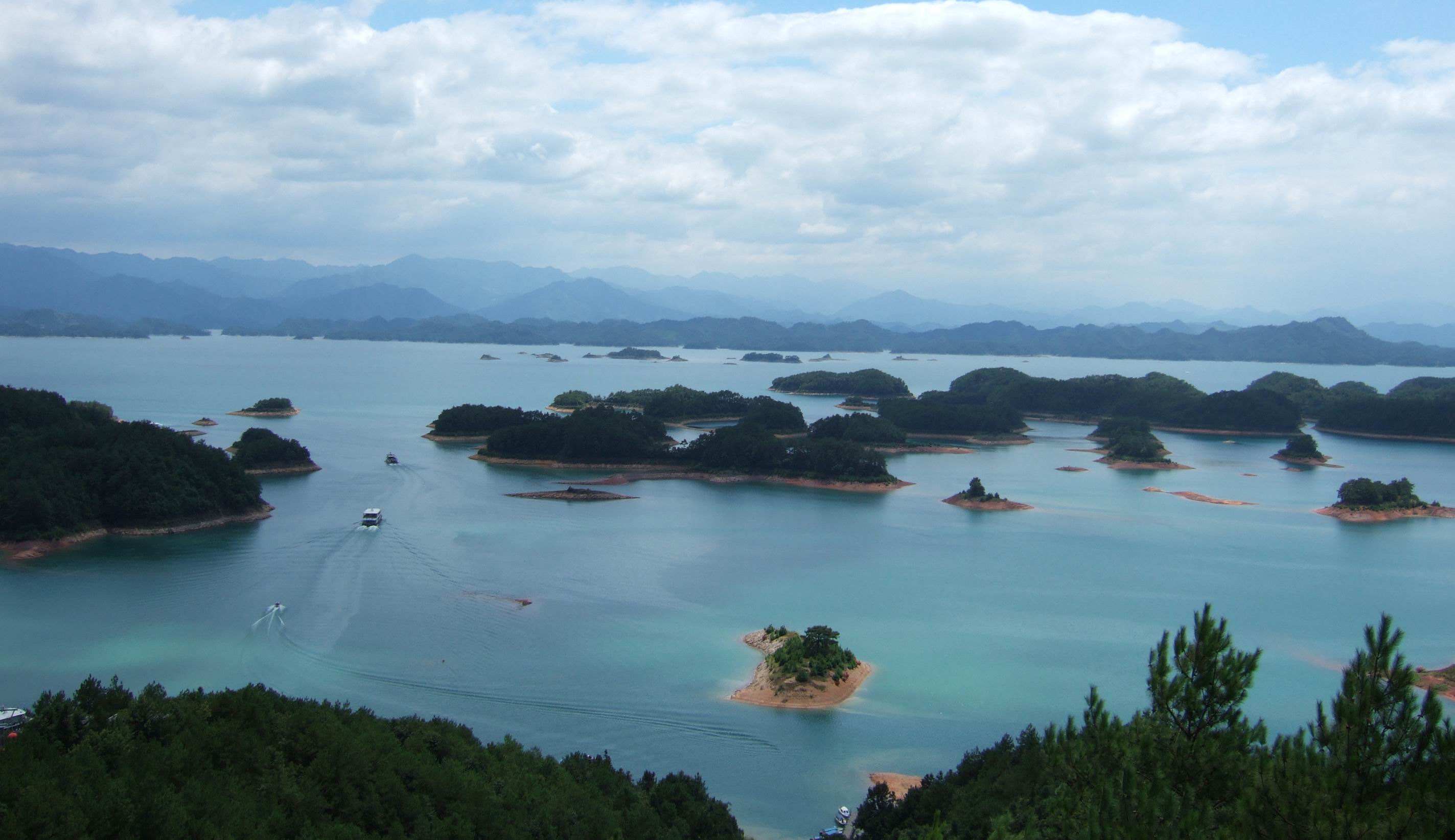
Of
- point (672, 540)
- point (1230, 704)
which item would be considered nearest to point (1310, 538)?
point (672, 540)

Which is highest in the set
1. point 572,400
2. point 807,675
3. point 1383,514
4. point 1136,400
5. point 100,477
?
point 1136,400

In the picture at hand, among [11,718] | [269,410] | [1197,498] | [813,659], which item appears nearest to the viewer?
[11,718]

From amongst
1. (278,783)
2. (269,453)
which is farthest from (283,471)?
(278,783)

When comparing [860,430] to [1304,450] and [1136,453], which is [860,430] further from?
[1304,450]

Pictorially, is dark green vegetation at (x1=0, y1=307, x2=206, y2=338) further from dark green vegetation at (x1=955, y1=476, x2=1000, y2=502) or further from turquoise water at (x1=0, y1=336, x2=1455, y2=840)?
dark green vegetation at (x1=955, y1=476, x2=1000, y2=502)

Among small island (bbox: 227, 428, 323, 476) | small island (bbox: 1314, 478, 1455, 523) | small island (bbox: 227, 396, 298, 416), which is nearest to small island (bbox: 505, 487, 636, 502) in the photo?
small island (bbox: 227, 428, 323, 476)

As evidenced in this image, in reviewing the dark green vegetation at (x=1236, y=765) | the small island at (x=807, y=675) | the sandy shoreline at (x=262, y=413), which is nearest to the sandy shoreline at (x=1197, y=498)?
the small island at (x=807, y=675)
